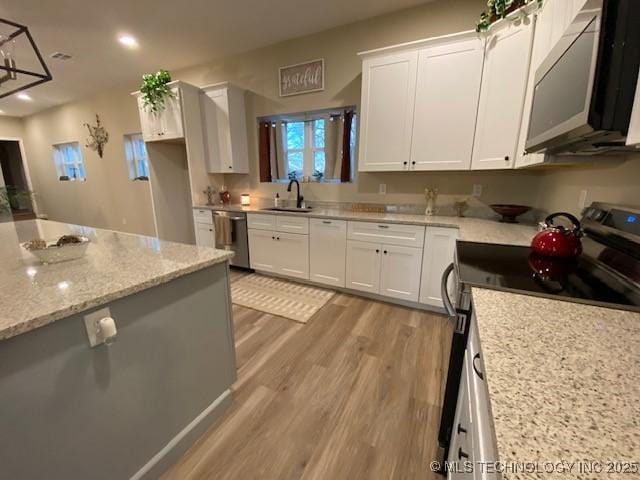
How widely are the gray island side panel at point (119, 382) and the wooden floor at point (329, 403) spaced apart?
0.69 ft

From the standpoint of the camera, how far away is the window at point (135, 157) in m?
5.05

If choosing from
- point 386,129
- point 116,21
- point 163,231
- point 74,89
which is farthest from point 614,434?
point 74,89

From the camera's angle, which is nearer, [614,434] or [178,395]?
[614,434]

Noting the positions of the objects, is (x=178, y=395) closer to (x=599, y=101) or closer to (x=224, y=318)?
(x=224, y=318)

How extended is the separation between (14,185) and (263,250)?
8.60m

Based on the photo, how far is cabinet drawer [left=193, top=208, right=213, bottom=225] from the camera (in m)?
3.70

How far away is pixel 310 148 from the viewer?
3.58m

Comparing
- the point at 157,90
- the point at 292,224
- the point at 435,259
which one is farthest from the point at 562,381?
the point at 157,90

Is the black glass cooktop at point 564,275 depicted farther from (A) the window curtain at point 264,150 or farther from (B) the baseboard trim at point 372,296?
(A) the window curtain at point 264,150

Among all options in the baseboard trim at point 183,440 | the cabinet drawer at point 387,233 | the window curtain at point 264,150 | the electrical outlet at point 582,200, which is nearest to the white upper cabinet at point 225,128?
the window curtain at point 264,150

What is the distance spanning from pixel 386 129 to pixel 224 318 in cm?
229

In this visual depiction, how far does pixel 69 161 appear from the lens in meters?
6.18

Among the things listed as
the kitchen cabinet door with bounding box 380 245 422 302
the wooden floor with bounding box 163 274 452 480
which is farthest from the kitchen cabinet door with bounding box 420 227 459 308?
the wooden floor with bounding box 163 274 452 480

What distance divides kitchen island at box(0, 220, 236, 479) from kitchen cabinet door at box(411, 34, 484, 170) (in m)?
2.15
